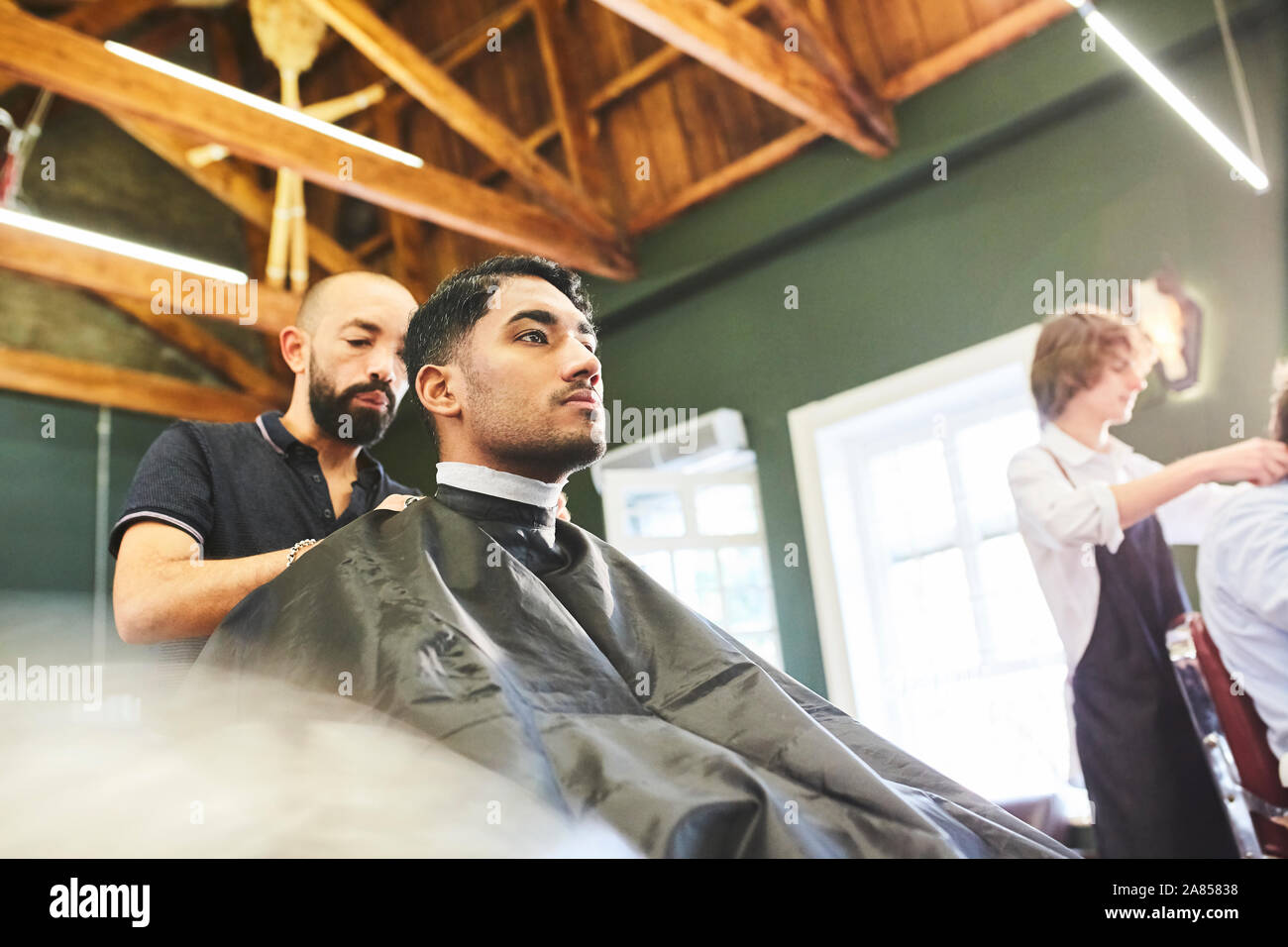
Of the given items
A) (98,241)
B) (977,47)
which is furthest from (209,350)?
(977,47)

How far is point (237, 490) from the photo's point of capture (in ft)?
6.15

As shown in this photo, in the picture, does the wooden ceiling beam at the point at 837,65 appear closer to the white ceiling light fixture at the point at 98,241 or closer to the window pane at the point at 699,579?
the window pane at the point at 699,579

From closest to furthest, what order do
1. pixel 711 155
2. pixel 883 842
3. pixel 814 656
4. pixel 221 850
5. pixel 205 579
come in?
pixel 221 850 → pixel 883 842 → pixel 205 579 → pixel 814 656 → pixel 711 155

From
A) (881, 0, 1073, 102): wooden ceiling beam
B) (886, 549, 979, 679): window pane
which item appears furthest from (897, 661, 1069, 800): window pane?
(881, 0, 1073, 102): wooden ceiling beam

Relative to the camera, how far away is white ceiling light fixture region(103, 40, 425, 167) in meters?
3.81

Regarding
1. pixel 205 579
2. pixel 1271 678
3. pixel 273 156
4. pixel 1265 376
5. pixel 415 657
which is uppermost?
pixel 273 156

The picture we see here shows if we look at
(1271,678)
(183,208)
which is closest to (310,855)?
(1271,678)

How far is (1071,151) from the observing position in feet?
13.5

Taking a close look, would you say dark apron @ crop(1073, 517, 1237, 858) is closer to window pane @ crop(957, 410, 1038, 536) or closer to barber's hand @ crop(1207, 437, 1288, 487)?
barber's hand @ crop(1207, 437, 1288, 487)

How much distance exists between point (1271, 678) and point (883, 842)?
2752 mm

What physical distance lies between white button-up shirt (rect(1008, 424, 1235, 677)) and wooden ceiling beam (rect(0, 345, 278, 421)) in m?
4.63

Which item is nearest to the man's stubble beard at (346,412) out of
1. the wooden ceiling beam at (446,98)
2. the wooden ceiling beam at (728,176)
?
the wooden ceiling beam at (446,98)

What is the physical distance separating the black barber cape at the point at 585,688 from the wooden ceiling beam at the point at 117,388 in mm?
5235
